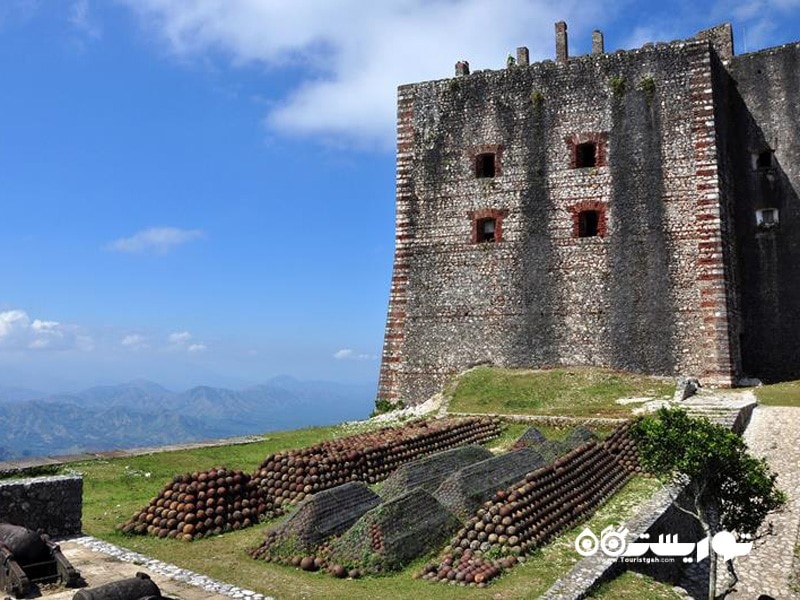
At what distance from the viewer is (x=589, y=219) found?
24312 millimetres

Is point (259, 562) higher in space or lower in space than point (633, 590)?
higher

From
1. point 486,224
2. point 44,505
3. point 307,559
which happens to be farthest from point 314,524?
point 486,224

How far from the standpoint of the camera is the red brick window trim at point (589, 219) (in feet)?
78.2

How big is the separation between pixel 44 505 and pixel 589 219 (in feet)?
62.3

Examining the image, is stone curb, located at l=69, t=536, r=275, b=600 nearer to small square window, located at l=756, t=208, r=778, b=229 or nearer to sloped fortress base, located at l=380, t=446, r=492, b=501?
sloped fortress base, located at l=380, t=446, r=492, b=501

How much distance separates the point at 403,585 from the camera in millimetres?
8930

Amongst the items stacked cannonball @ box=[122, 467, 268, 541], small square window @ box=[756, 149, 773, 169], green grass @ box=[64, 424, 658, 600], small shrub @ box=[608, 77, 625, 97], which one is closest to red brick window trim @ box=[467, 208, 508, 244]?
small shrub @ box=[608, 77, 625, 97]

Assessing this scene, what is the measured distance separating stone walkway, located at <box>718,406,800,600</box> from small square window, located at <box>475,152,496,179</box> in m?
12.5

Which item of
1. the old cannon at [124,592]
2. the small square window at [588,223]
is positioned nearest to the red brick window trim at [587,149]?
the small square window at [588,223]

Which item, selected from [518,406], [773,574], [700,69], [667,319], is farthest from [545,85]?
[773,574]

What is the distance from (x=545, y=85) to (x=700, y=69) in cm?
500

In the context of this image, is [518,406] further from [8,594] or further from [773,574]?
[8,594]

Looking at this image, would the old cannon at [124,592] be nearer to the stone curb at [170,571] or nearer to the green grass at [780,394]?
the stone curb at [170,571]

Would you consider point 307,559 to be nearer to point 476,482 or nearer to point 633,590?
point 476,482
